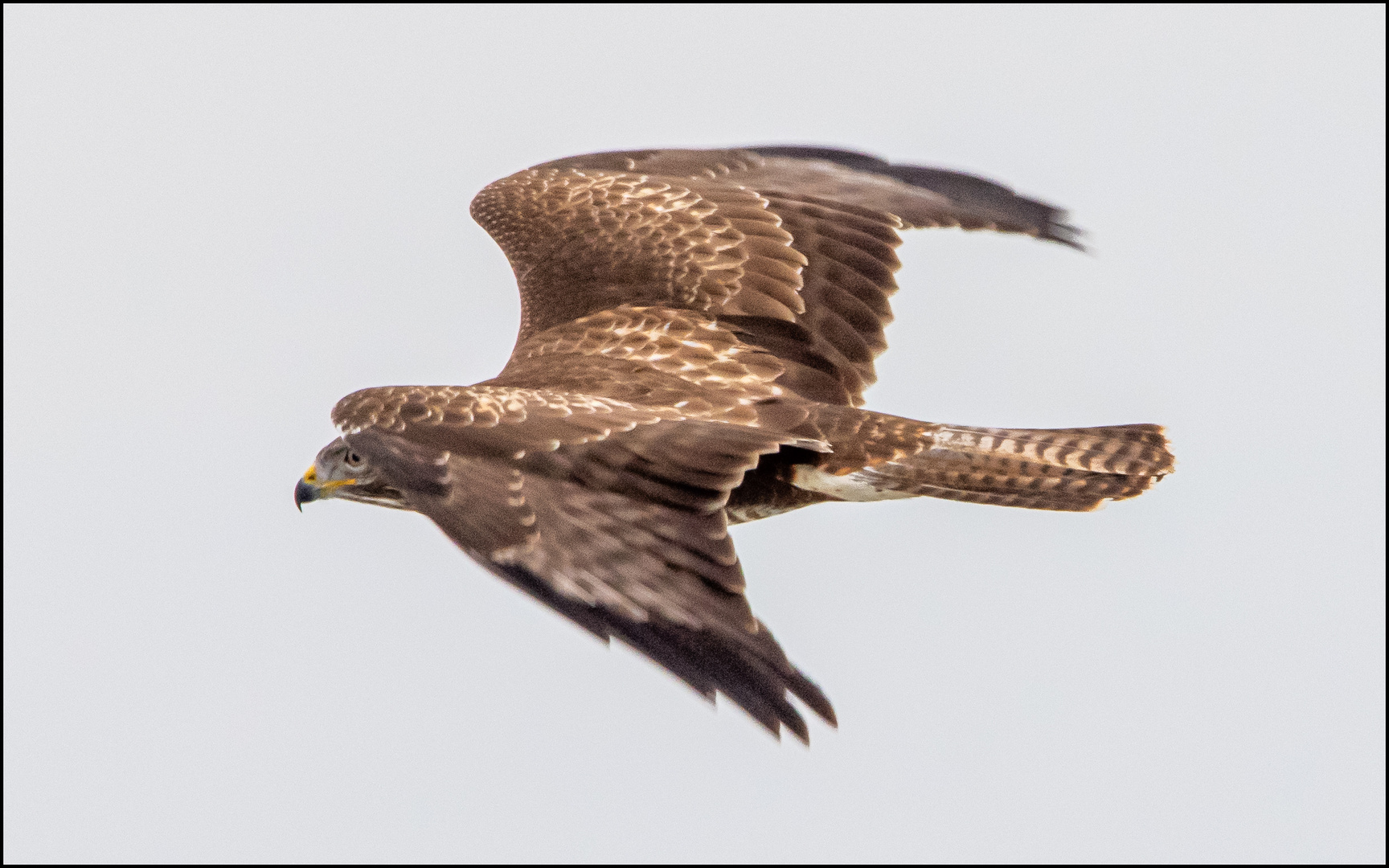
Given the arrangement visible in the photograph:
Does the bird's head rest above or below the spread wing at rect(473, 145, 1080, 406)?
below

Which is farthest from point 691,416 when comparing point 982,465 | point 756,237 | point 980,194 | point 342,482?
point 980,194

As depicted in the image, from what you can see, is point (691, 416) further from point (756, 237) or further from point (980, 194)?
point (980, 194)

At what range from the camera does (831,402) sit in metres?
8.94

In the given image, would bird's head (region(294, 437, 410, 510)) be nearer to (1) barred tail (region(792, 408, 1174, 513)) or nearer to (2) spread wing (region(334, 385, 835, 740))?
(2) spread wing (region(334, 385, 835, 740))

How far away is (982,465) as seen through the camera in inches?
315

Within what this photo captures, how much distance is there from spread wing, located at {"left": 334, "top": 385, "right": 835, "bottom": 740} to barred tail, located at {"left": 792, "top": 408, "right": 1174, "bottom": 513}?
2.22ft

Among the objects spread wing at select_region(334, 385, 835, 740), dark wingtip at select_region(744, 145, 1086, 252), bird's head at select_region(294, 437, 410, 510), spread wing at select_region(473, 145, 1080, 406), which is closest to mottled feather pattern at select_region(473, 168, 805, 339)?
spread wing at select_region(473, 145, 1080, 406)

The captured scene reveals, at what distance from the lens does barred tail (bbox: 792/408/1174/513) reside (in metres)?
7.99

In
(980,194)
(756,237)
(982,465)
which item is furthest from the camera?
(980,194)

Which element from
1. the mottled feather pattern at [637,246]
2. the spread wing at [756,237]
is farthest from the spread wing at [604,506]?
the mottled feather pattern at [637,246]

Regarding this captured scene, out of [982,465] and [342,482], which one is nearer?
[982,465]

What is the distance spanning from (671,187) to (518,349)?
1.52 metres

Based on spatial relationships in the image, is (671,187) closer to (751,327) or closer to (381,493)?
(751,327)

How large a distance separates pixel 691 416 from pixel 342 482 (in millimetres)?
1593
